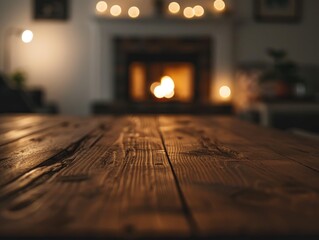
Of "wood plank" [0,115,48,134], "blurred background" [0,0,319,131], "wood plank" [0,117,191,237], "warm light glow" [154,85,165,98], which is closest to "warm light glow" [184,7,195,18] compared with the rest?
"blurred background" [0,0,319,131]

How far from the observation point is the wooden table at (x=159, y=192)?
13.7 inches

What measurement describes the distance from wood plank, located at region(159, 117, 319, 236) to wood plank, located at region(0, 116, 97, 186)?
0.70 feet

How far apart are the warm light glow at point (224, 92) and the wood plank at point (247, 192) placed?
189 inches

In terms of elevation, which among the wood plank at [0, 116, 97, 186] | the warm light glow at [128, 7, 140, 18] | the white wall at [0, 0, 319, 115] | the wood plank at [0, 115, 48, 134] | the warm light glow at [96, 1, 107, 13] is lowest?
the wood plank at [0, 115, 48, 134]

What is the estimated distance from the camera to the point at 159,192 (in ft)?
1.55

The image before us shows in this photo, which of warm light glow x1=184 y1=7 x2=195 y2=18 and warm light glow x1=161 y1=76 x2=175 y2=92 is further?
warm light glow x1=161 y1=76 x2=175 y2=92

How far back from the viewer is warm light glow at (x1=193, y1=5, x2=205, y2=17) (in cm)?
548

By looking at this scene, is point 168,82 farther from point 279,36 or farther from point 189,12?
point 279,36

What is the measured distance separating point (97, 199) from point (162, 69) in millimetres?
5190

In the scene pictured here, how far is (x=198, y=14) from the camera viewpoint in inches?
216

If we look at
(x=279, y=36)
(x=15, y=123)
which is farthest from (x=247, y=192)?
(x=279, y=36)

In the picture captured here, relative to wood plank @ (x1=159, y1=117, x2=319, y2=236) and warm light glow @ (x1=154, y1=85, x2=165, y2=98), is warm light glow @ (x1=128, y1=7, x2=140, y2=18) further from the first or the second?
wood plank @ (x1=159, y1=117, x2=319, y2=236)

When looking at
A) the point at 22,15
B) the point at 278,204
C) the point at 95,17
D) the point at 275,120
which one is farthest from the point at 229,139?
the point at 22,15

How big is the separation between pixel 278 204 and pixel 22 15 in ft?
18.3
